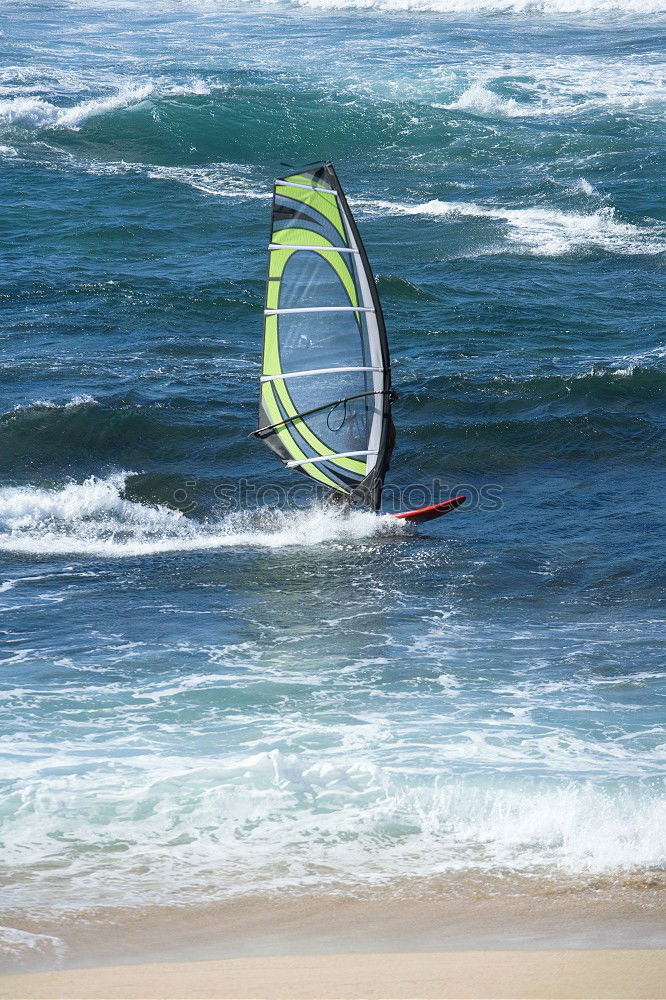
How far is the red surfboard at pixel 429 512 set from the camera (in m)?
12.2

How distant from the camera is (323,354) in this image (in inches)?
474

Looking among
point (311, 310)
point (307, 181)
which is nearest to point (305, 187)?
point (307, 181)

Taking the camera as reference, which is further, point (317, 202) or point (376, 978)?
point (317, 202)

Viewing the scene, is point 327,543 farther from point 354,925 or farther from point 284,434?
point 354,925

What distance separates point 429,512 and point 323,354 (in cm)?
199

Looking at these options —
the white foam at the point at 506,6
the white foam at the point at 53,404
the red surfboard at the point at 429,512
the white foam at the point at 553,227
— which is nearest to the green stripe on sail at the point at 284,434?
the red surfboard at the point at 429,512

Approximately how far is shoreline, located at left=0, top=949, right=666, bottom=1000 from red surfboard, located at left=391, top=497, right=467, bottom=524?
6.35 metres

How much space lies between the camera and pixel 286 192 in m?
11.4

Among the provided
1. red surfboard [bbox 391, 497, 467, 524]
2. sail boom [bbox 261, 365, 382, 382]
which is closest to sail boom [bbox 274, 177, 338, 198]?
sail boom [bbox 261, 365, 382, 382]

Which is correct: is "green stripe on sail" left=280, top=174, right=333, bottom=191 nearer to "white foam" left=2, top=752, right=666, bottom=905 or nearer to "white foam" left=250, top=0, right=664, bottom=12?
"white foam" left=2, top=752, right=666, bottom=905

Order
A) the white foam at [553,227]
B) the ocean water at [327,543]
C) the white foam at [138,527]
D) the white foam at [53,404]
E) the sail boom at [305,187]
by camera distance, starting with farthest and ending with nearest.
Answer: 1. the white foam at [553,227]
2. the white foam at [53,404]
3. the white foam at [138,527]
4. the sail boom at [305,187]
5. the ocean water at [327,543]

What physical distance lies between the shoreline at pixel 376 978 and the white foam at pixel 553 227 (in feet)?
55.0

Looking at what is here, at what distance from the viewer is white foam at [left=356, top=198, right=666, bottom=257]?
21797 mm

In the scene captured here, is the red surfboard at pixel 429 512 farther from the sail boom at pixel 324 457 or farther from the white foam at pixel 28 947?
the white foam at pixel 28 947
